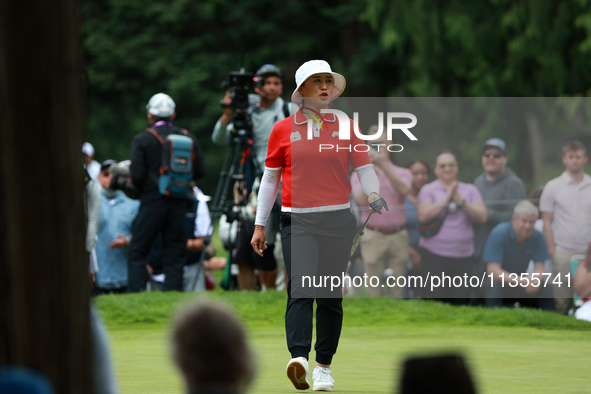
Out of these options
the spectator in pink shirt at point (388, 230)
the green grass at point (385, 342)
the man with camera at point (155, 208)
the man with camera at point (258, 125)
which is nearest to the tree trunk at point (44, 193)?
the green grass at point (385, 342)

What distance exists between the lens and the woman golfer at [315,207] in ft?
22.7

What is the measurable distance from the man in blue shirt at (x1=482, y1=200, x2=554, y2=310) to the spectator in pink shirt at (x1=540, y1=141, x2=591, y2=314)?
10 centimetres

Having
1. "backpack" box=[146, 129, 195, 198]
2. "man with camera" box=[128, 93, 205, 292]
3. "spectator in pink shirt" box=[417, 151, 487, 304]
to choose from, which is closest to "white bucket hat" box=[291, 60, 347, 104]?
"spectator in pink shirt" box=[417, 151, 487, 304]

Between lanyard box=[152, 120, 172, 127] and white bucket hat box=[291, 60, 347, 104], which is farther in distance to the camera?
lanyard box=[152, 120, 172, 127]

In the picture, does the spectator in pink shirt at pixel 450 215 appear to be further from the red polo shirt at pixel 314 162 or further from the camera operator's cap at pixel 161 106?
the red polo shirt at pixel 314 162

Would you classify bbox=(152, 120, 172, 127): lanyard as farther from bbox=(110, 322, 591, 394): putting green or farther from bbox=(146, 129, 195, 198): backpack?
bbox=(110, 322, 591, 394): putting green

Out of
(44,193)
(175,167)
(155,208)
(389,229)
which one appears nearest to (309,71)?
(44,193)

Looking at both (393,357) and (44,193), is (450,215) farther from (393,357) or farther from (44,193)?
(44,193)

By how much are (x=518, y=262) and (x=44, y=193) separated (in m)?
8.76

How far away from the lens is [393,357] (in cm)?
868

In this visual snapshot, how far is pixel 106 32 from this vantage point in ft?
113

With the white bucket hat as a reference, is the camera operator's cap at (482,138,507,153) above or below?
below

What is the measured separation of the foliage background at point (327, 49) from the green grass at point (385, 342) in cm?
771

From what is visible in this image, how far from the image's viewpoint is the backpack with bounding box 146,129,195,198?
12.2 meters
